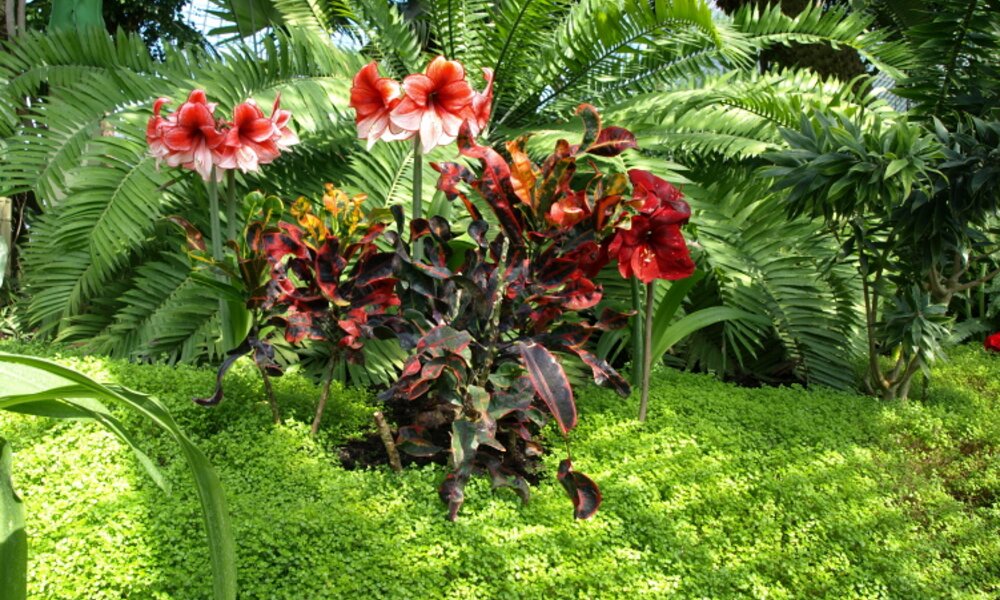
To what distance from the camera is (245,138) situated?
2572 millimetres

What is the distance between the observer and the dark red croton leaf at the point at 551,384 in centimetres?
212

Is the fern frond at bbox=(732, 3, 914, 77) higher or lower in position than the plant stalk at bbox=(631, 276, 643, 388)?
higher

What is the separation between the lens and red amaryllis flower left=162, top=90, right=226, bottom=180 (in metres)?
2.49

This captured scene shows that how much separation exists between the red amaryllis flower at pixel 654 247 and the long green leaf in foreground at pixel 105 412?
1509 millimetres

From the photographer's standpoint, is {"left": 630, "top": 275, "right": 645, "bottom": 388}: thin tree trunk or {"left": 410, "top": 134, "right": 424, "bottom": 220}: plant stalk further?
{"left": 630, "top": 275, "right": 645, "bottom": 388}: thin tree trunk

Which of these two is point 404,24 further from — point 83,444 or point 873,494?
point 873,494

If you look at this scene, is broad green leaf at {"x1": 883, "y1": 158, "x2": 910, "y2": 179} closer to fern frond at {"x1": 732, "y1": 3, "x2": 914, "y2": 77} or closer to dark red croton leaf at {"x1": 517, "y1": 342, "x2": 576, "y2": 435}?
dark red croton leaf at {"x1": 517, "y1": 342, "x2": 576, "y2": 435}

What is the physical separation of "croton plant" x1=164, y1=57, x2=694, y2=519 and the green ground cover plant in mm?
213

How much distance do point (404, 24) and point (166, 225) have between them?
1.83 meters

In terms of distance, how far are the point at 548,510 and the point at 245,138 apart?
1.43m

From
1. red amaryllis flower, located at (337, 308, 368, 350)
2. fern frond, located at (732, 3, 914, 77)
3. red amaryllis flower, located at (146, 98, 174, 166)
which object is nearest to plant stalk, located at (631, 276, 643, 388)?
red amaryllis flower, located at (337, 308, 368, 350)

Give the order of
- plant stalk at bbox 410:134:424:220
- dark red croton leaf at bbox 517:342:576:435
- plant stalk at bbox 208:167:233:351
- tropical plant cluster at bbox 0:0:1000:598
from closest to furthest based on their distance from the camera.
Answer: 1. dark red croton leaf at bbox 517:342:576:435
2. tropical plant cluster at bbox 0:0:1000:598
3. plant stalk at bbox 410:134:424:220
4. plant stalk at bbox 208:167:233:351

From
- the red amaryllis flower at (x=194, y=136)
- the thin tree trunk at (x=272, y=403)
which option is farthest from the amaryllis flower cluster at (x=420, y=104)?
the thin tree trunk at (x=272, y=403)

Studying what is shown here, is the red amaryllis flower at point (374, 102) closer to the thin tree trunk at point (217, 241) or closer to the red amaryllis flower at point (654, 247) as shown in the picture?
the thin tree trunk at point (217, 241)
